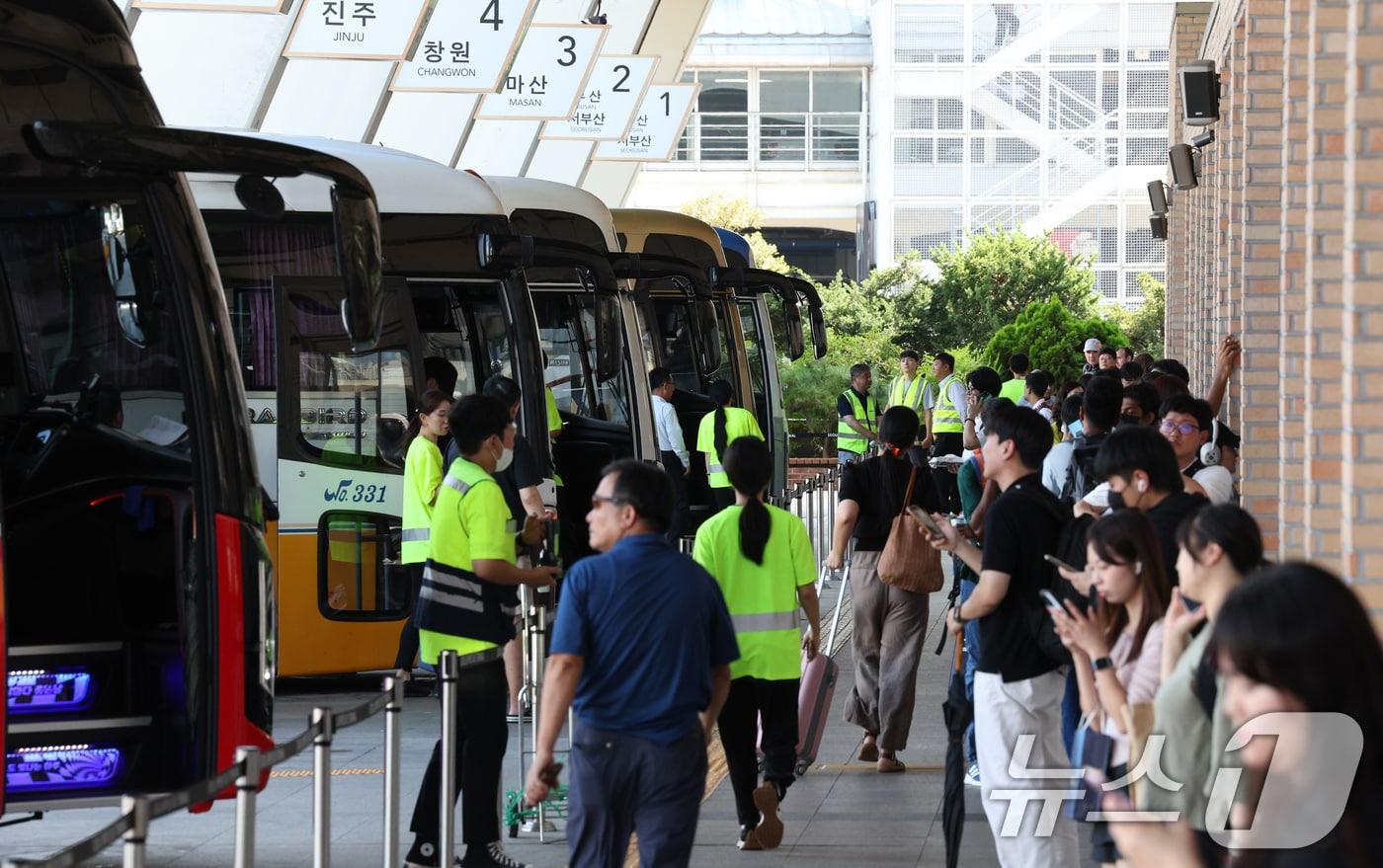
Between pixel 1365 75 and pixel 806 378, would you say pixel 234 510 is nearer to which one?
pixel 1365 75

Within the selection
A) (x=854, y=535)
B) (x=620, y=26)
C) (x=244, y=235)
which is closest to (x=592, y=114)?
(x=620, y=26)

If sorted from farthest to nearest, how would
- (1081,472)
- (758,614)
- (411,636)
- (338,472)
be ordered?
(338,472) < (411,636) < (1081,472) < (758,614)

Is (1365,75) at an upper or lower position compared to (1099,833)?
upper

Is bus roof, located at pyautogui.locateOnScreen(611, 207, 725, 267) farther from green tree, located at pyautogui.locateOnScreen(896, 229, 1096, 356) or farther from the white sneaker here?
green tree, located at pyautogui.locateOnScreen(896, 229, 1096, 356)

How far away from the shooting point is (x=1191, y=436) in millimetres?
8273

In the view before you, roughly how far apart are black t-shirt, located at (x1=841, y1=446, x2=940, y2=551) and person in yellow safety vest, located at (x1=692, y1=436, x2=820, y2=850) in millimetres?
1410

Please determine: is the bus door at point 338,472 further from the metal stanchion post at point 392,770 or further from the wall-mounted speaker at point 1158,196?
the wall-mounted speaker at point 1158,196

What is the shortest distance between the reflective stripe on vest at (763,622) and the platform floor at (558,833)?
94 cm

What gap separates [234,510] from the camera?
721cm

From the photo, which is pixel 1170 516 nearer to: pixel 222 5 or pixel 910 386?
pixel 222 5

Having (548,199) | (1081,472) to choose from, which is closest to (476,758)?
(1081,472)

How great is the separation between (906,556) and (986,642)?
287cm

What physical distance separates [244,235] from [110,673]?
4500 mm

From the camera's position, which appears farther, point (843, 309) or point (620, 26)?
point (843, 309)
